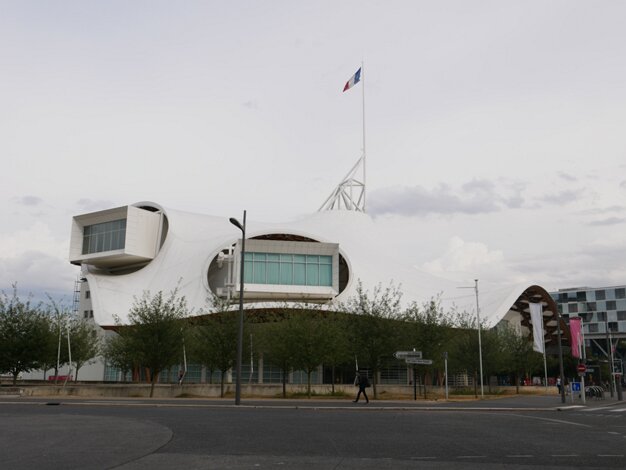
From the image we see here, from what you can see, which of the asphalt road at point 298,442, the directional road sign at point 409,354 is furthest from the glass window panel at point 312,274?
the asphalt road at point 298,442

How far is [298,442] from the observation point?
14227 millimetres

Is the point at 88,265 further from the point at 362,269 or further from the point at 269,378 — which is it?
the point at 362,269

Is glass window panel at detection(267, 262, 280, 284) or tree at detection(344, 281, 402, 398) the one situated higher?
glass window panel at detection(267, 262, 280, 284)

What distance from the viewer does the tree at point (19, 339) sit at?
44531 mm

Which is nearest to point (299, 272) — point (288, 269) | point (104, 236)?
point (288, 269)

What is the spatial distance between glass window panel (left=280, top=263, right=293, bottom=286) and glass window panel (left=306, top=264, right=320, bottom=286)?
65.4 inches

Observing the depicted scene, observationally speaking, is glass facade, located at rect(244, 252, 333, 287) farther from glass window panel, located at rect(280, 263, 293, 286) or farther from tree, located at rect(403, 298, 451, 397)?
tree, located at rect(403, 298, 451, 397)

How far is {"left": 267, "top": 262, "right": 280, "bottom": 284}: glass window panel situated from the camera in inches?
2385

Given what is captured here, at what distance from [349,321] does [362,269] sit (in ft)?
71.3

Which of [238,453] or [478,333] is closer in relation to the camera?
[238,453]

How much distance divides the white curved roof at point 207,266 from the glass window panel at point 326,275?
2.00m

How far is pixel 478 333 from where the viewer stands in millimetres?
52594

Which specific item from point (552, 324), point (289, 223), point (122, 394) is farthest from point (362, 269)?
point (552, 324)

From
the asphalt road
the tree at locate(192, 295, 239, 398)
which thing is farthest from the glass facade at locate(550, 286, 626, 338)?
the asphalt road
